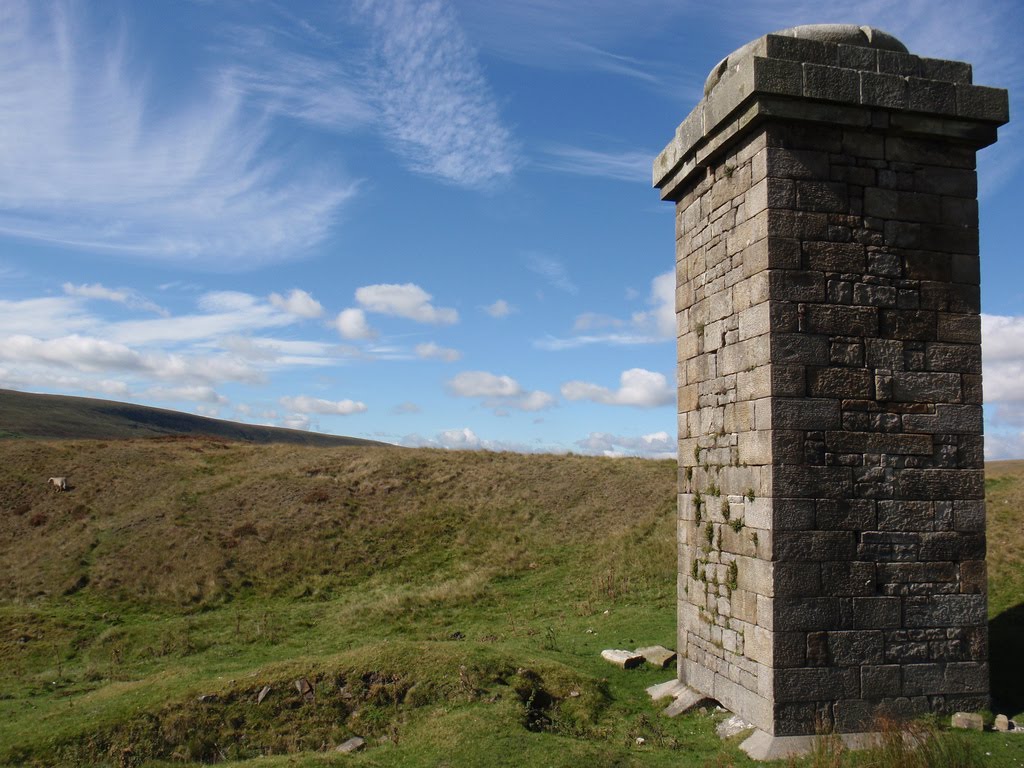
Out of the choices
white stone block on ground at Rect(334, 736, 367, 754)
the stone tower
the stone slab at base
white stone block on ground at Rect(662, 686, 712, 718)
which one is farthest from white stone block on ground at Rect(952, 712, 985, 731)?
white stone block on ground at Rect(334, 736, 367, 754)

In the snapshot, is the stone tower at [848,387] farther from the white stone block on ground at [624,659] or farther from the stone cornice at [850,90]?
the white stone block on ground at [624,659]

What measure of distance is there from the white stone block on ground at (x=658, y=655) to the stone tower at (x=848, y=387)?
2356mm

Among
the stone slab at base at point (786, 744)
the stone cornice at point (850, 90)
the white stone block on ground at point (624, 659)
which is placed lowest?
the white stone block on ground at point (624, 659)

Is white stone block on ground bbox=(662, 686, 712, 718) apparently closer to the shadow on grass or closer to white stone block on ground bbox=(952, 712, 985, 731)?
white stone block on ground bbox=(952, 712, 985, 731)

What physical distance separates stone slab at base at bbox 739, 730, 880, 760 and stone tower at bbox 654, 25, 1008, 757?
4cm

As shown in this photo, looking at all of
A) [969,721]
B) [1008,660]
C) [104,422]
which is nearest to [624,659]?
[969,721]

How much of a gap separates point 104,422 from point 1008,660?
11584 cm

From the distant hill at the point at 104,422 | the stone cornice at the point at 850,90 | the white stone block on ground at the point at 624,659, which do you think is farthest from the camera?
the distant hill at the point at 104,422

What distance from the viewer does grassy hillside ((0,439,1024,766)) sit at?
996cm

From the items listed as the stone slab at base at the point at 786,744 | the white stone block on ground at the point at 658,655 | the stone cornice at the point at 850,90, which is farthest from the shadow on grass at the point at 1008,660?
the stone cornice at the point at 850,90

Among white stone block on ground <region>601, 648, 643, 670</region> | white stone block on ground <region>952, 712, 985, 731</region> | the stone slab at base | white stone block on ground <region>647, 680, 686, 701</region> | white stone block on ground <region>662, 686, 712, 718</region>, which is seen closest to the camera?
the stone slab at base

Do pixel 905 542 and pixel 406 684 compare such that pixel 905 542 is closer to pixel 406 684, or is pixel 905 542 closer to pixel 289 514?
pixel 406 684

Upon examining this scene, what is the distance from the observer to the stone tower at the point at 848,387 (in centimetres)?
817

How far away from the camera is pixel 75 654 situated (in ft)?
56.2
